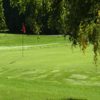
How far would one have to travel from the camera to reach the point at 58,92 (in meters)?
16.9

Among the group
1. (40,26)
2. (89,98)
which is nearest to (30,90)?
(89,98)

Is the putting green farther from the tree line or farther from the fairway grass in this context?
the tree line

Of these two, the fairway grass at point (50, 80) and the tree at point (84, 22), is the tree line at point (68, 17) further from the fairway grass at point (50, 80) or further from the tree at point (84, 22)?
the fairway grass at point (50, 80)

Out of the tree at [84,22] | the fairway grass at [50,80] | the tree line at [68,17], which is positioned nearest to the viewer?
the tree at [84,22]

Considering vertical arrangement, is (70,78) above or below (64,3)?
below

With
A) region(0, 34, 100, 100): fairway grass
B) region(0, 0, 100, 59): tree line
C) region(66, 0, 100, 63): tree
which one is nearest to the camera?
region(66, 0, 100, 63): tree

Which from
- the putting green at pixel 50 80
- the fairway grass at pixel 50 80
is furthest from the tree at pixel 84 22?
the putting green at pixel 50 80

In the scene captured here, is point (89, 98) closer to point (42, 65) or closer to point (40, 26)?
point (40, 26)

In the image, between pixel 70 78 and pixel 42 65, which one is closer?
pixel 70 78

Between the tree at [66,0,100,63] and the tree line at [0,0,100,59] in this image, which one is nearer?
the tree at [66,0,100,63]

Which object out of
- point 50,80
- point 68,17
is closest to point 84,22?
point 68,17

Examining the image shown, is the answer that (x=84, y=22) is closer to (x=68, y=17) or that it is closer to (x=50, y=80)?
(x=68, y=17)

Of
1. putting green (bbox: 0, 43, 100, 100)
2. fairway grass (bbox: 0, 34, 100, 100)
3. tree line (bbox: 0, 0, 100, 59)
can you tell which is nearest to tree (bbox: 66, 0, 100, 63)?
tree line (bbox: 0, 0, 100, 59)

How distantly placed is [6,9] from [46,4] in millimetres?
64002
